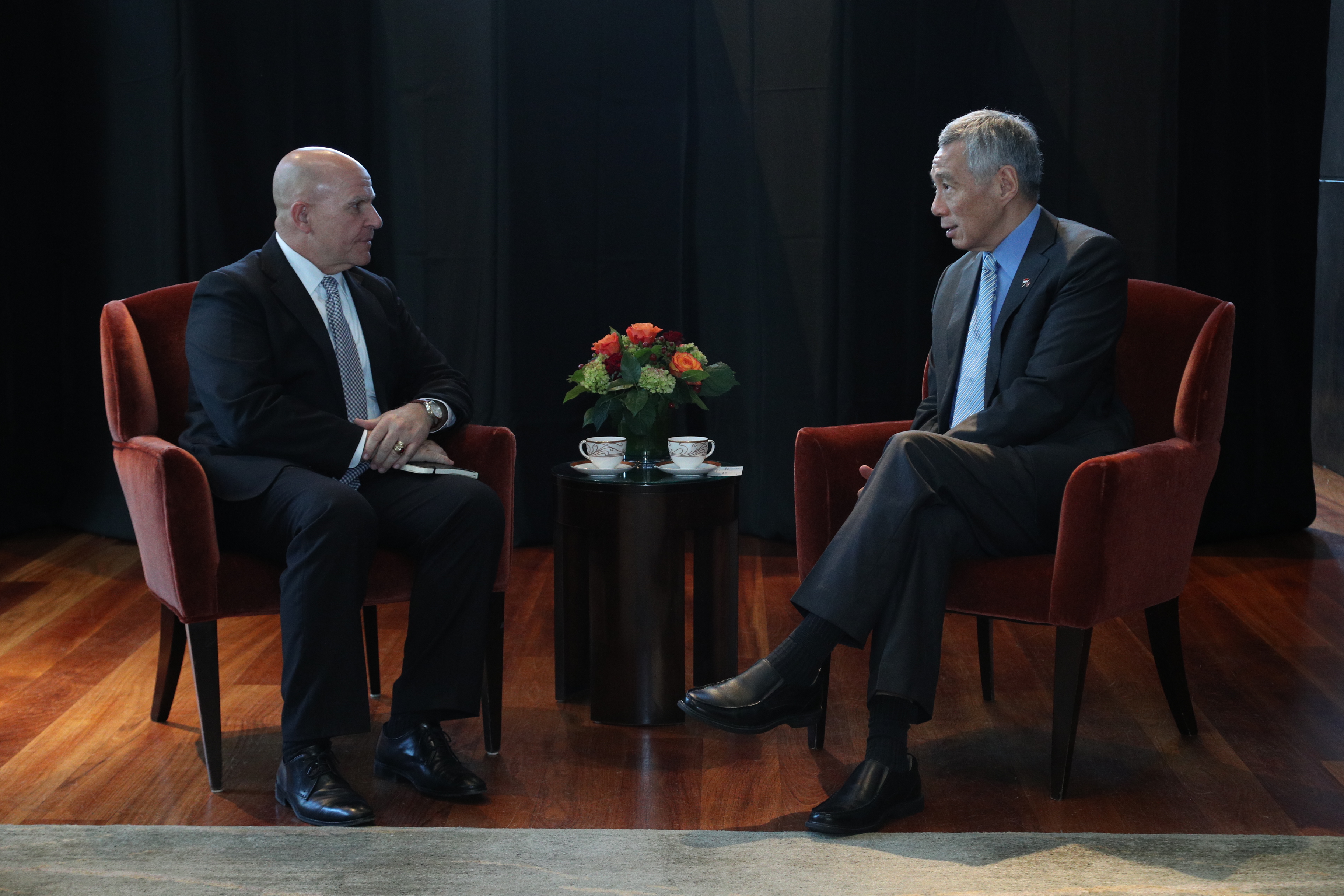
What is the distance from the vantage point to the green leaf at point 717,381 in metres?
2.79

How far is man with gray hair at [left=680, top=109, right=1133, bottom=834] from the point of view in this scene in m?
2.20

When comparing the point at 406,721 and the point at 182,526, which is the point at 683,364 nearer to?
the point at 406,721

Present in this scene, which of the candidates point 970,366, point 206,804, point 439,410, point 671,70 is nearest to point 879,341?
point 671,70

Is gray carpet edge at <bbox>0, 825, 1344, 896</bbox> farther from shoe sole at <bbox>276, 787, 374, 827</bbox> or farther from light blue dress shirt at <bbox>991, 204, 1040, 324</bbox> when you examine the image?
light blue dress shirt at <bbox>991, 204, 1040, 324</bbox>

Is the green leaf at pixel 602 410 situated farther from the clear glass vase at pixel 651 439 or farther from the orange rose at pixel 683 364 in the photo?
the orange rose at pixel 683 364

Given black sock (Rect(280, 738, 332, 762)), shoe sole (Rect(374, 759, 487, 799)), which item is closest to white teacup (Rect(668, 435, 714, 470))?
shoe sole (Rect(374, 759, 487, 799))

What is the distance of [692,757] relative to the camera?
2.50m

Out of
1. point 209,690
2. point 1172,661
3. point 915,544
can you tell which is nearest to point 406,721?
point 209,690

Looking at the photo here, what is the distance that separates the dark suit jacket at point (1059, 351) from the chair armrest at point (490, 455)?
89 cm

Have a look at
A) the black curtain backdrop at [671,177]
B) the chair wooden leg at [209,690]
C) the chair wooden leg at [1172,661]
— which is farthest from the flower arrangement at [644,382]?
the black curtain backdrop at [671,177]

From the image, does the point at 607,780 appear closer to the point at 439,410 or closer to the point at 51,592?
the point at 439,410

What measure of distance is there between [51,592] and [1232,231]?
393 centimetres

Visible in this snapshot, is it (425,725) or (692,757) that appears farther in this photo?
(692,757)

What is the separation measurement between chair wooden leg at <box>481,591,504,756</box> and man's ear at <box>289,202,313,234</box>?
84 cm
